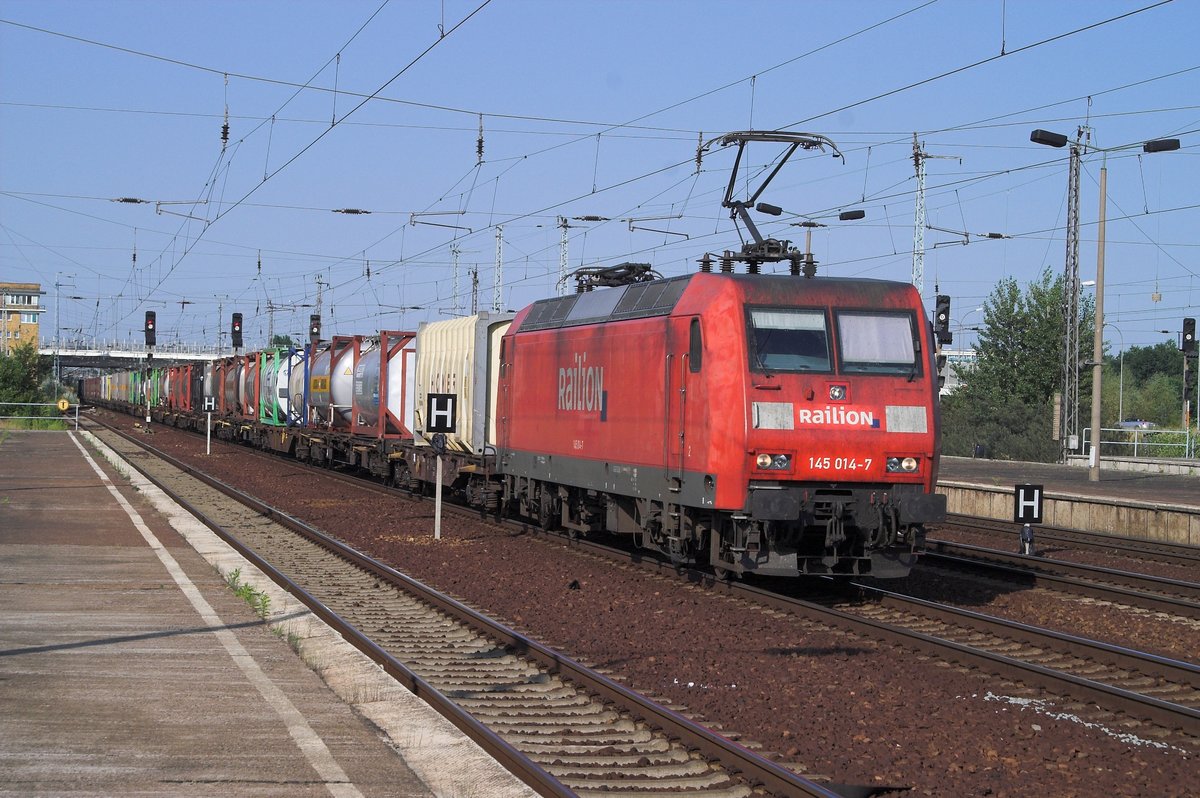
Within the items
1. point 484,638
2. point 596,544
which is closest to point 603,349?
point 596,544

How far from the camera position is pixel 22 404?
6719 cm

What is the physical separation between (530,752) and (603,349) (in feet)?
30.2

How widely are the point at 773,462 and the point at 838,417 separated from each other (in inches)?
32.4

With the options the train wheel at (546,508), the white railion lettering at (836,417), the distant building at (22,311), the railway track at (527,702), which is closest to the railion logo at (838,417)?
the white railion lettering at (836,417)

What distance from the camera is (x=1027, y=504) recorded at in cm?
1811

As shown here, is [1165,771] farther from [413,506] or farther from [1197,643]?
[413,506]

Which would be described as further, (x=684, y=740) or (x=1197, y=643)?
(x=1197, y=643)

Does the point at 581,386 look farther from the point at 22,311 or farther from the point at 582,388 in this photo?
the point at 22,311

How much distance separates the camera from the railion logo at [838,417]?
12844 mm

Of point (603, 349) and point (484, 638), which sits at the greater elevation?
point (603, 349)

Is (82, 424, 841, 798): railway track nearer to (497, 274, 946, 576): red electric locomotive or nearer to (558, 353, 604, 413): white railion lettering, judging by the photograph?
(497, 274, 946, 576): red electric locomotive

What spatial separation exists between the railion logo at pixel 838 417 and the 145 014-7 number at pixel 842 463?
341mm

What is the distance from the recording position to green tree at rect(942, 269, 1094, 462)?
168 feet

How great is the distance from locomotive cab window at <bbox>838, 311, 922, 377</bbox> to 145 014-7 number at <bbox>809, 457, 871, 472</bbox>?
3.04 ft
